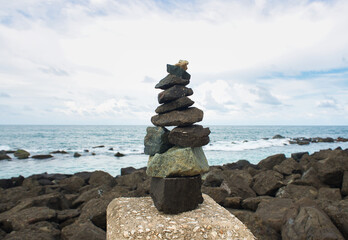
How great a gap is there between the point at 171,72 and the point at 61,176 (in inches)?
525

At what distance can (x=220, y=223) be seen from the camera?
4.96 m

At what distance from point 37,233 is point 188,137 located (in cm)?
385

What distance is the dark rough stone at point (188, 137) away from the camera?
18.6 ft

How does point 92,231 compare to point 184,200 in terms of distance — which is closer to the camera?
point 184,200

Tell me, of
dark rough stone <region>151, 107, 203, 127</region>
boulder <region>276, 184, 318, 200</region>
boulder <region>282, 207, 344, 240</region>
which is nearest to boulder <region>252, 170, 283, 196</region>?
boulder <region>276, 184, 318, 200</region>

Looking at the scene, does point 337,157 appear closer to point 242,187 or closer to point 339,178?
point 339,178

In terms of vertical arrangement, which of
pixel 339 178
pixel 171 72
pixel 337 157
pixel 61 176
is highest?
pixel 171 72

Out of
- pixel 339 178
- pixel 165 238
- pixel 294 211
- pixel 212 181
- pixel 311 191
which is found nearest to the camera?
pixel 165 238

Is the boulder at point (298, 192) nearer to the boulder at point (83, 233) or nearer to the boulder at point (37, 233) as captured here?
the boulder at point (83, 233)

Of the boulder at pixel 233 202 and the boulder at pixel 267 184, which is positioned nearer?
the boulder at pixel 233 202

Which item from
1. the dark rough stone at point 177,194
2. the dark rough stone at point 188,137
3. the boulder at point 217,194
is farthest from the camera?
the boulder at point 217,194

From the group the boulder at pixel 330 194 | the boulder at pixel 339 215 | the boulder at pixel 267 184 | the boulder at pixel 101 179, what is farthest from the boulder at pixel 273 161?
the boulder at pixel 339 215

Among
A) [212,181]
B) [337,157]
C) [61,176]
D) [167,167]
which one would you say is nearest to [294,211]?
[167,167]

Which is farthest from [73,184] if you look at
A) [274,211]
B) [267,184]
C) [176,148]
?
[274,211]
